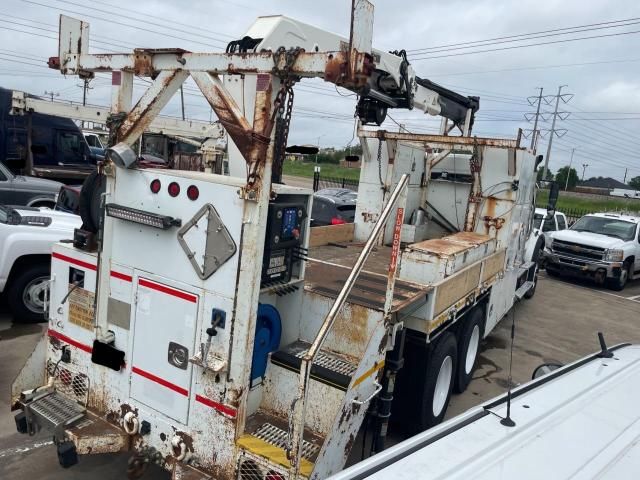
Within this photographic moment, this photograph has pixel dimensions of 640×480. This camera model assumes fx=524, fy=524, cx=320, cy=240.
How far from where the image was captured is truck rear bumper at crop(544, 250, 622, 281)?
1329 centimetres

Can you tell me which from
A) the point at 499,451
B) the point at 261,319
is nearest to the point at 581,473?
the point at 499,451

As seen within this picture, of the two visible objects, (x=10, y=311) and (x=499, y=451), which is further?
(x=10, y=311)

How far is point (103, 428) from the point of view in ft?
11.9

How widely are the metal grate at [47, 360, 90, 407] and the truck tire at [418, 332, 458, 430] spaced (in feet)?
9.23

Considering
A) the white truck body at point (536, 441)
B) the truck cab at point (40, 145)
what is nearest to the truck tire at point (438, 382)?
the white truck body at point (536, 441)

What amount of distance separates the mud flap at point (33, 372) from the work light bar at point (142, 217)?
136cm

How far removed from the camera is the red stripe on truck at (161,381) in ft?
10.9

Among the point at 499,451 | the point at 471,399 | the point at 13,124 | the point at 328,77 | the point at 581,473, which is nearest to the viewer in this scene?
the point at 581,473

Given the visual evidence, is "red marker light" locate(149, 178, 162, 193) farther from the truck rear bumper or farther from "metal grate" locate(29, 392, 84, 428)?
the truck rear bumper

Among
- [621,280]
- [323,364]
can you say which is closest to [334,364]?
[323,364]

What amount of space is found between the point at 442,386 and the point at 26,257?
5.23 m

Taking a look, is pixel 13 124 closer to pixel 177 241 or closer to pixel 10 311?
pixel 10 311

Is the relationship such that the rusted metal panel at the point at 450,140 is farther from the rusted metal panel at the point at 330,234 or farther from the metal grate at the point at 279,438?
the metal grate at the point at 279,438

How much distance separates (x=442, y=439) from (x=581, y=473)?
0.58 metres
